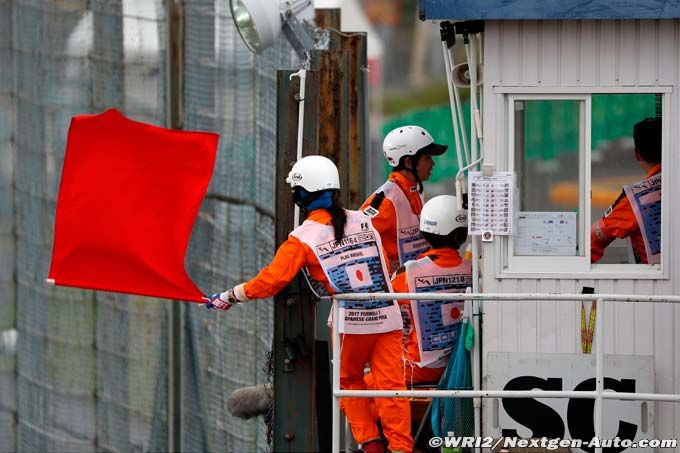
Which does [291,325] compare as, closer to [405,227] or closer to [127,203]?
[127,203]

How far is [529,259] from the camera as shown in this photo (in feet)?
31.8

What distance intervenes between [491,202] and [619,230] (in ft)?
2.80

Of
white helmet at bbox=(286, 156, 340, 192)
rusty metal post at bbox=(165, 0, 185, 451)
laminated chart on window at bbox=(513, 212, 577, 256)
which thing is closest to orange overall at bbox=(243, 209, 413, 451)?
white helmet at bbox=(286, 156, 340, 192)

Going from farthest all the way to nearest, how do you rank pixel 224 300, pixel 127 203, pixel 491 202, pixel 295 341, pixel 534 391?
1. pixel 127 203
2. pixel 295 341
3. pixel 491 202
4. pixel 224 300
5. pixel 534 391

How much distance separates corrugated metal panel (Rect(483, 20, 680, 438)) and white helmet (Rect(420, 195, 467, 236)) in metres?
0.67

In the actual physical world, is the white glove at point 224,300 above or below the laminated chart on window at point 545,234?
below

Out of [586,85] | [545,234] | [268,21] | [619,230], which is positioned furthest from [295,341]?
[586,85]

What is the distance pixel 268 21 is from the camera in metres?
10.1

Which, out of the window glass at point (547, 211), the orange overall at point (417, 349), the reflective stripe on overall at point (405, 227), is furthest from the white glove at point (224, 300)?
the reflective stripe on overall at point (405, 227)

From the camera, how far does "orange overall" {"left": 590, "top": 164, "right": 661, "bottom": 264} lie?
32.4ft

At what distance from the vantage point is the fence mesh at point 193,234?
41.3 ft

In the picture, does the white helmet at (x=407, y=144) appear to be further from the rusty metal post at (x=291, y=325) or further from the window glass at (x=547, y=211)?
the rusty metal post at (x=291, y=325)

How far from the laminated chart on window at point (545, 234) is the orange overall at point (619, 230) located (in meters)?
0.22

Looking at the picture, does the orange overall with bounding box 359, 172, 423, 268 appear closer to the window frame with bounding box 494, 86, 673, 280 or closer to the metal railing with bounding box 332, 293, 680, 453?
the window frame with bounding box 494, 86, 673, 280
